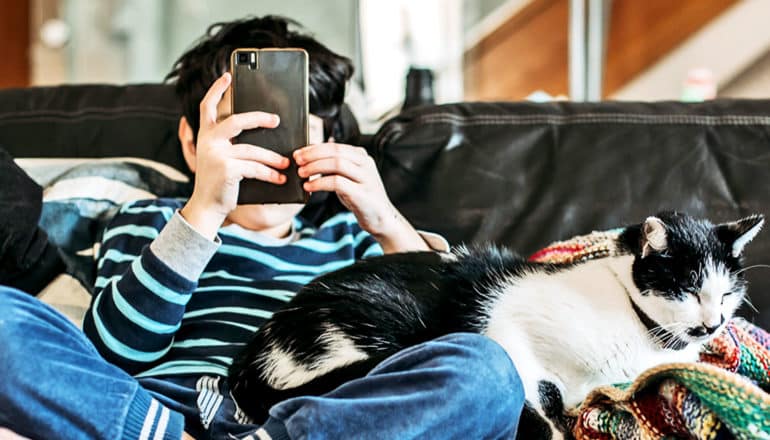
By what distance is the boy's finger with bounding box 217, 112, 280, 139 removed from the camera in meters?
1.12

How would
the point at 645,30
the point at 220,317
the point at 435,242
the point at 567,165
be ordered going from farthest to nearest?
1. the point at 645,30
2. the point at 567,165
3. the point at 435,242
4. the point at 220,317

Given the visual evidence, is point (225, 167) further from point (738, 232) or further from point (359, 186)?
point (738, 232)

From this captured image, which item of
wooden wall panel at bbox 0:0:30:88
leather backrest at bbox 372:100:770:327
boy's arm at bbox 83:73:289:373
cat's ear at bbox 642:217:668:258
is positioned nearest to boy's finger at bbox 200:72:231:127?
boy's arm at bbox 83:73:289:373

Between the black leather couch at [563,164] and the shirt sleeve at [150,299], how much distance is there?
0.43m

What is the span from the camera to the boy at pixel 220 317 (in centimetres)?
83

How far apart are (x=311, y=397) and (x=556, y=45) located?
2.16 metres

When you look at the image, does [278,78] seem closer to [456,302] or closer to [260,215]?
[260,215]

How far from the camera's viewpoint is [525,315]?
3.27 ft

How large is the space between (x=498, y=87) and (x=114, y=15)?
4.42 ft

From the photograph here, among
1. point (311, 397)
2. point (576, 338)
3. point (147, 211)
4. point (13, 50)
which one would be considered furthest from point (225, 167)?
point (13, 50)

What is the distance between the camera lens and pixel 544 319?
0.98m

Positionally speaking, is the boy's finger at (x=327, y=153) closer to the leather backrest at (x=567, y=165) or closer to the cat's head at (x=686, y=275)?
the leather backrest at (x=567, y=165)

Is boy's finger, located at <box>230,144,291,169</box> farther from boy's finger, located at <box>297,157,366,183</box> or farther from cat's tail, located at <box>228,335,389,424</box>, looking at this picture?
cat's tail, located at <box>228,335,389,424</box>

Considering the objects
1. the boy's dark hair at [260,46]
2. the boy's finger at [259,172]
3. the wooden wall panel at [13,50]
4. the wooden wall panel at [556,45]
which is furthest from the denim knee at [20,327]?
the wooden wall panel at [13,50]
